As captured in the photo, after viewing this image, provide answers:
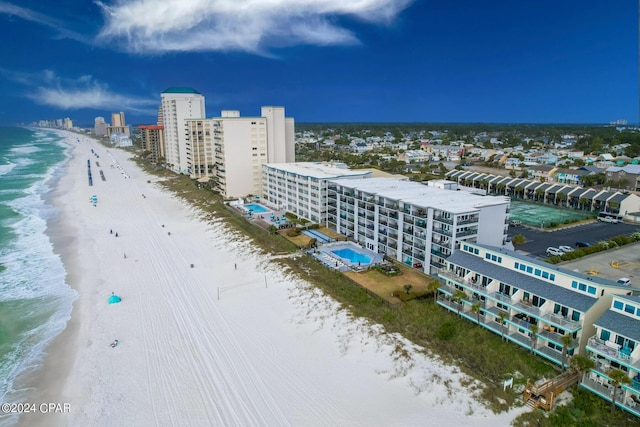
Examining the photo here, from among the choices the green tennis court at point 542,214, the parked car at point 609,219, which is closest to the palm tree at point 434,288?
the green tennis court at point 542,214

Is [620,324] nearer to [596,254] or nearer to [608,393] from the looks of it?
[608,393]

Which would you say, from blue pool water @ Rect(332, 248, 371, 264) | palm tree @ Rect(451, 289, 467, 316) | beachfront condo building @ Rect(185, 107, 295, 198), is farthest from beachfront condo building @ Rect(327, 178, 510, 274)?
beachfront condo building @ Rect(185, 107, 295, 198)

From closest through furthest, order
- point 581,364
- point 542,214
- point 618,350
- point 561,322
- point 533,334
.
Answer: point 618,350, point 581,364, point 561,322, point 533,334, point 542,214

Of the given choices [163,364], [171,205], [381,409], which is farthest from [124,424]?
[171,205]

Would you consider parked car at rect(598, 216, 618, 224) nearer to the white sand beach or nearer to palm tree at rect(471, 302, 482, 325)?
palm tree at rect(471, 302, 482, 325)

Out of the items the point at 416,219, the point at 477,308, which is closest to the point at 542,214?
the point at 416,219

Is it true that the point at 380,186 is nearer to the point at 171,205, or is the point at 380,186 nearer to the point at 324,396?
the point at 324,396
